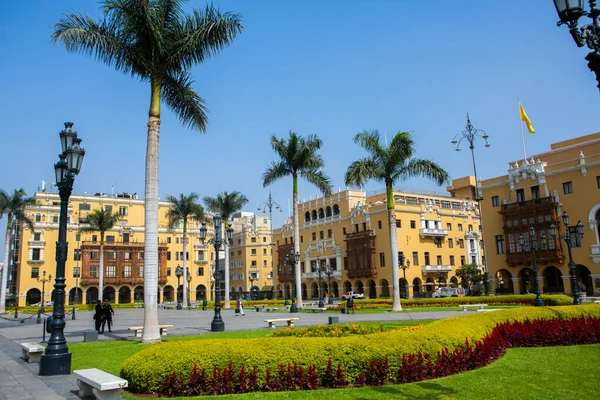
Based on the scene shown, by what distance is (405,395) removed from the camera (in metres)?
7.23

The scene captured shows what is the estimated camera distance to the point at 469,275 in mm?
54500

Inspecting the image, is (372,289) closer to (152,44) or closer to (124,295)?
(124,295)

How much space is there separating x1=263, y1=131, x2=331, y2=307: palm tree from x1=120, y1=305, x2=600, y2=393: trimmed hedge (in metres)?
25.9

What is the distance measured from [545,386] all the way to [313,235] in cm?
6247

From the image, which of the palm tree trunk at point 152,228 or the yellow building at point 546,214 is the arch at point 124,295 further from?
the palm tree trunk at point 152,228

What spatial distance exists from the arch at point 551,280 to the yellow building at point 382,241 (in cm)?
1369

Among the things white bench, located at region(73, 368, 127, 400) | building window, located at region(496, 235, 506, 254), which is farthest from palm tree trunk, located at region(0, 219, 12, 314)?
building window, located at region(496, 235, 506, 254)

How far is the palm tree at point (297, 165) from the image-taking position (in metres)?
34.9

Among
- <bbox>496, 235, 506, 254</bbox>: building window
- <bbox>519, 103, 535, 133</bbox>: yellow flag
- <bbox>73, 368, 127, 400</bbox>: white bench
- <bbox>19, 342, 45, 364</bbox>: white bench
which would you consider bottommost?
<bbox>19, 342, 45, 364</bbox>: white bench

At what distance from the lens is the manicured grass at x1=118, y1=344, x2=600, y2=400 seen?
7188 mm

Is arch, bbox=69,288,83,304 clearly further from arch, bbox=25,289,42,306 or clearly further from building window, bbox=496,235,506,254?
building window, bbox=496,235,506,254

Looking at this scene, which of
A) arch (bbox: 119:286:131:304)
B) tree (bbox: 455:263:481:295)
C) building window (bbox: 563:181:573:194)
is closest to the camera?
building window (bbox: 563:181:573:194)

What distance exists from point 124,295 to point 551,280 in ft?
201

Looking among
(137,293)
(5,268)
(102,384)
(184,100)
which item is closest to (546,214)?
(184,100)
